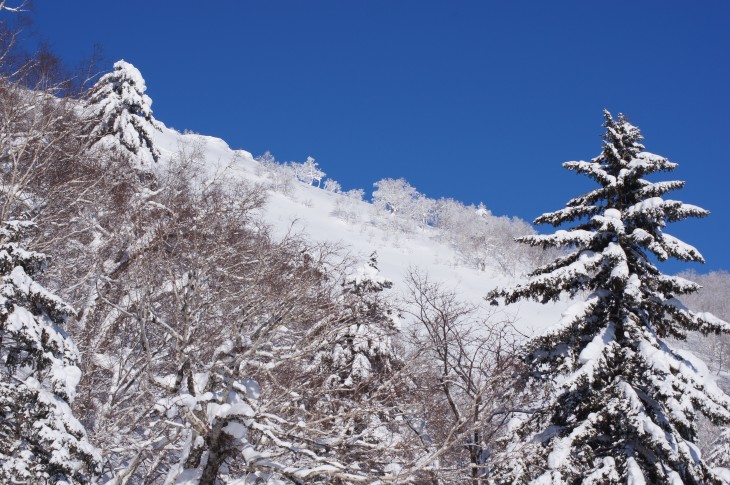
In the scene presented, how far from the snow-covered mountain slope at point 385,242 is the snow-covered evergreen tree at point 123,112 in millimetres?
33509

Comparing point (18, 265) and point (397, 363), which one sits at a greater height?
point (397, 363)

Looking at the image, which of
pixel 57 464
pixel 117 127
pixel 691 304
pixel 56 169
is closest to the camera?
pixel 57 464

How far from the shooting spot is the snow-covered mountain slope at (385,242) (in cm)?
6406

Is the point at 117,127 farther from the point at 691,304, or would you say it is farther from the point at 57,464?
the point at 691,304

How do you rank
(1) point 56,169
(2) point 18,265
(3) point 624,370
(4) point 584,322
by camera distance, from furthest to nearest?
(1) point 56,169, (4) point 584,322, (3) point 624,370, (2) point 18,265

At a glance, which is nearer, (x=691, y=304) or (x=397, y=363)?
(x=397, y=363)

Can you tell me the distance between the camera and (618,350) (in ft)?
31.7

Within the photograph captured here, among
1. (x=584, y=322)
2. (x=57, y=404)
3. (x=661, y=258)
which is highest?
(x=661, y=258)

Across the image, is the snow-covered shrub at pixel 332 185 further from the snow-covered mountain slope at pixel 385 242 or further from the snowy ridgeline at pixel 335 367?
the snowy ridgeline at pixel 335 367

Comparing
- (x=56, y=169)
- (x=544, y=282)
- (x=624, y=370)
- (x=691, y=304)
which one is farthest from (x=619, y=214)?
(x=691, y=304)

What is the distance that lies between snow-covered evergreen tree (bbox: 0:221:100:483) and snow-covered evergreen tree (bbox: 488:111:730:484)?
275 inches

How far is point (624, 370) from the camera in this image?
31.2 feet

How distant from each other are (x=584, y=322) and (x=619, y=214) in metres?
2.38

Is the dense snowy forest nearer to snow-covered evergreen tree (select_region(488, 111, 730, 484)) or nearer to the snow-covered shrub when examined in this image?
snow-covered evergreen tree (select_region(488, 111, 730, 484))
